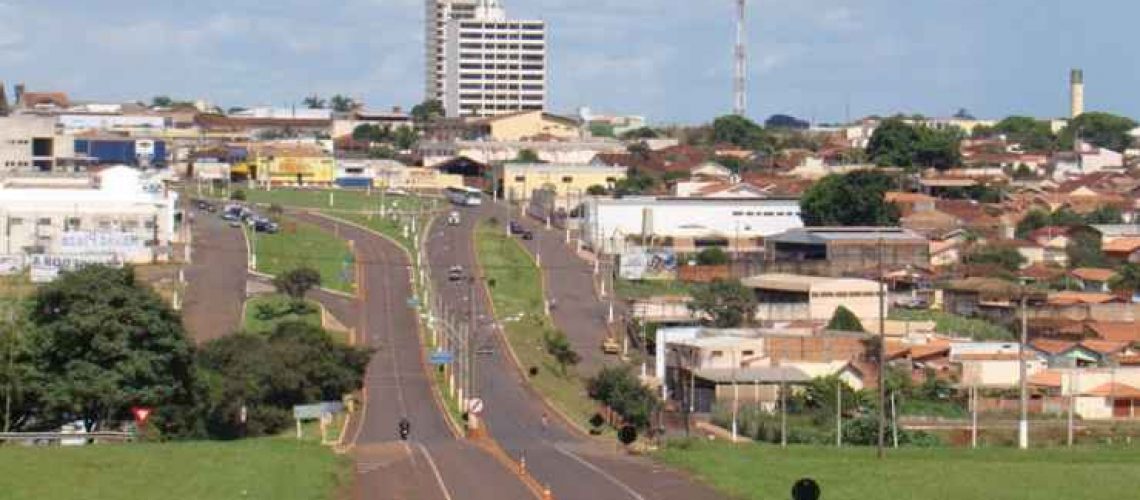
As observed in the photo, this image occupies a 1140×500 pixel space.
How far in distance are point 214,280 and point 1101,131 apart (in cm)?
10190

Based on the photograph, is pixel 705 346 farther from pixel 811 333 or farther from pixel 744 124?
pixel 744 124

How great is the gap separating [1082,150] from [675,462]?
11507cm

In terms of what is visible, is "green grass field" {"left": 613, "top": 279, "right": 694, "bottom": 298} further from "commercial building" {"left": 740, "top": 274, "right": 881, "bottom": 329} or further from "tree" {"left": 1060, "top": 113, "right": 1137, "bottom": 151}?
Answer: "tree" {"left": 1060, "top": 113, "right": 1137, "bottom": 151}

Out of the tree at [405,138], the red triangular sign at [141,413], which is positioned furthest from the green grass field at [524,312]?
the tree at [405,138]

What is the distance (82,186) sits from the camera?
9212 cm

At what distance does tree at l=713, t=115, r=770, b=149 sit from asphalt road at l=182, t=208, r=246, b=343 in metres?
68.9

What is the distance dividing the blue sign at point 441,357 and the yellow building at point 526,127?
93112 mm

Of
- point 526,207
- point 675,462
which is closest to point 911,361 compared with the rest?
point 675,462

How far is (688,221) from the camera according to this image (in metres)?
103

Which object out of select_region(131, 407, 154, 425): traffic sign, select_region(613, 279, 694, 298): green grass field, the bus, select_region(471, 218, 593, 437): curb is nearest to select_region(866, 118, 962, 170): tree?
the bus

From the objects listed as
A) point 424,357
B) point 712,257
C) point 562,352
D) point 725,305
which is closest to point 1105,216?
point 712,257

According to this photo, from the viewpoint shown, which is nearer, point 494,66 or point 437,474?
point 437,474

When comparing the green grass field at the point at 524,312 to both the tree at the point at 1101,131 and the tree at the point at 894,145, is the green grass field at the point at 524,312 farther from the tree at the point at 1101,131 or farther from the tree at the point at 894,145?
the tree at the point at 1101,131

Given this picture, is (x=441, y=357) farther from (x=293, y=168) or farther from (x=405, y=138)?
(x=405, y=138)
